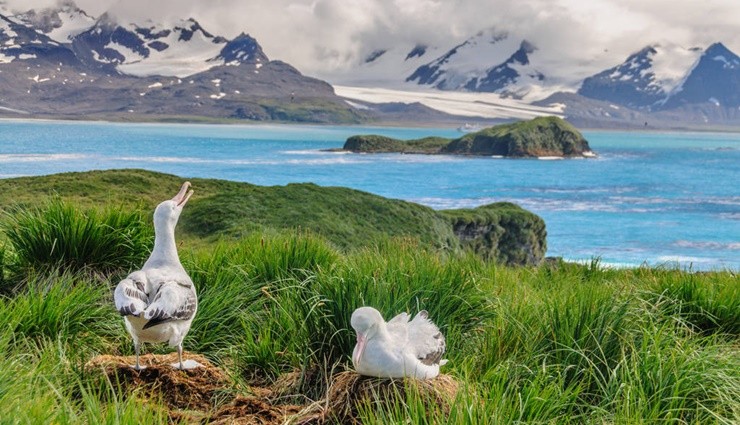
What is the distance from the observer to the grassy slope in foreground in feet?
67.0

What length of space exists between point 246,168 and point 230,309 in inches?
4462

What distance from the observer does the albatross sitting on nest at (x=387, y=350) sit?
5395mm

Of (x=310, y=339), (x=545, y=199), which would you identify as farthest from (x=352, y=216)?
(x=545, y=199)

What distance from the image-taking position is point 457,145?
555 ft

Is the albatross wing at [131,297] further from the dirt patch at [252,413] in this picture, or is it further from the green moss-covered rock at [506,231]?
the green moss-covered rock at [506,231]

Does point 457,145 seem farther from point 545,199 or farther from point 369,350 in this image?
point 369,350

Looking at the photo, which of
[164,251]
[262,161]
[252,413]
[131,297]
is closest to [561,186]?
[262,161]

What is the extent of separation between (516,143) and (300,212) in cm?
13965

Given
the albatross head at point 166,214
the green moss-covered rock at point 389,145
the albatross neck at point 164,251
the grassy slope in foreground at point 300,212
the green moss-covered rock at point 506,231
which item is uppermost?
the albatross head at point 166,214

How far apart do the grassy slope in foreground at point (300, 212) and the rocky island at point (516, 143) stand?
410 feet

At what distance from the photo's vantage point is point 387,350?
5.50m

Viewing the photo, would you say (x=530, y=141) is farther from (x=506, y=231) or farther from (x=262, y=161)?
(x=506, y=231)

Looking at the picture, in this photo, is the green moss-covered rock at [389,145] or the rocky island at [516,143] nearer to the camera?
the rocky island at [516,143]

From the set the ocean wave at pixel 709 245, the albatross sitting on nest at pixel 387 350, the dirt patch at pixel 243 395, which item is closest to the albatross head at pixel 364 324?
the albatross sitting on nest at pixel 387 350
